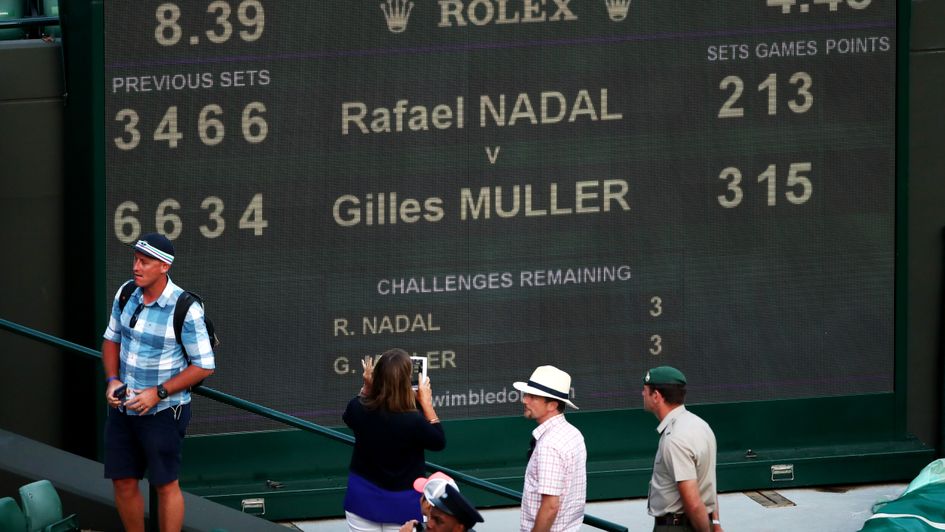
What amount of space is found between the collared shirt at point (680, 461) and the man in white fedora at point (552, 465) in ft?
1.31

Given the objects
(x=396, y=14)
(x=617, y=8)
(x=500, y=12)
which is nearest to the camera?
(x=396, y=14)

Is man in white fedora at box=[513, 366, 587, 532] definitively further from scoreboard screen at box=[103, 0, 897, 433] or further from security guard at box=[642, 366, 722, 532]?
scoreboard screen at box=[103, 0, 897, 433]

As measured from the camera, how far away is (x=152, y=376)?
23.4 ft

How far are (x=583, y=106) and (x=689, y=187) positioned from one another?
31.5 inches

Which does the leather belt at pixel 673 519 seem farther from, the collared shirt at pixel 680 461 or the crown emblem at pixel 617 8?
the crown emblem at pixel 617 8

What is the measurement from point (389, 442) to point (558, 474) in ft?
2.35

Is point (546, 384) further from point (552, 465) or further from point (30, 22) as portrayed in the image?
point (30, 22)

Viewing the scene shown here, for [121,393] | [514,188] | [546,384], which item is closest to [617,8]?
[514,188]

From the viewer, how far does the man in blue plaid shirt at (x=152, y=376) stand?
23.0 ft

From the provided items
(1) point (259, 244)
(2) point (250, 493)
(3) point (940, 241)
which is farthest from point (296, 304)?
(3) point (940, 241)

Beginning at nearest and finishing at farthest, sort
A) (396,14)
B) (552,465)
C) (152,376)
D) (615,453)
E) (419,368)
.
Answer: (552,465) → (152,376) → (419,368) → (396,14) → (615,453)

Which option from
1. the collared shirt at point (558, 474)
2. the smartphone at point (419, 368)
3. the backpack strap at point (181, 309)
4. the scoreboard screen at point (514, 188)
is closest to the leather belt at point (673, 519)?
the collared shirt at point (558, 474)

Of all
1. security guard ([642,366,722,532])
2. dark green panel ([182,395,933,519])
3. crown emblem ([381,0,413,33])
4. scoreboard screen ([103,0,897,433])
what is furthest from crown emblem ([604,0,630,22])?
security guard ([642,366,722,532])

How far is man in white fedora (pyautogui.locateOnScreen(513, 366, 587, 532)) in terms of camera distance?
6723 millimetres
